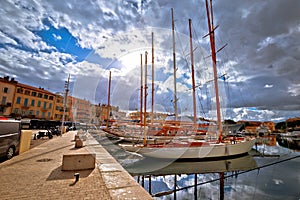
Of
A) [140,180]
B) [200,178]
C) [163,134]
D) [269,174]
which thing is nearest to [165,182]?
[140,180]

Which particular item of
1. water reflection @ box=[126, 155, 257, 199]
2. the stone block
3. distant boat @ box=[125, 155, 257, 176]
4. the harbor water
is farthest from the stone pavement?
distant boat @ box=[125, 155, 257, 176]

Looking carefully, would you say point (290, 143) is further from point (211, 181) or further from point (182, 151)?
point (211, 181)

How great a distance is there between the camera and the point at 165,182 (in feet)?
32.8

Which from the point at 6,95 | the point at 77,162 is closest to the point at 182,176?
the point at 77,162

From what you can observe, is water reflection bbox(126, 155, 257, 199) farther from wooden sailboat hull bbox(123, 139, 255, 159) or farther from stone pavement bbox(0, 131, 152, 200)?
stone pavement bbox(0, 131, 152, 200)

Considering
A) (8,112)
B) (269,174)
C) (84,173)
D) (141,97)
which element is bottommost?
(269,174)


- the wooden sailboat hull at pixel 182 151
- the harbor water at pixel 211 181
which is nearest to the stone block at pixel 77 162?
the harbor water at pixel 211 181

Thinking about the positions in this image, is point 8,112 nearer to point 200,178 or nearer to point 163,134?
point 163,134

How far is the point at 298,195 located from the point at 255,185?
1.97 m

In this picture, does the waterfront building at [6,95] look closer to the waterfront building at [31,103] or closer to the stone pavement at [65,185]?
the waterfront building at [31,103]

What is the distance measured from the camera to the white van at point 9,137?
7919mm

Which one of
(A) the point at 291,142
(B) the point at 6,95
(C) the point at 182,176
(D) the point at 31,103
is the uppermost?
(B) the point at 6,95

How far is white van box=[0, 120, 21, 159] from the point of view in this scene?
792 cm

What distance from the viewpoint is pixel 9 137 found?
336 inches
